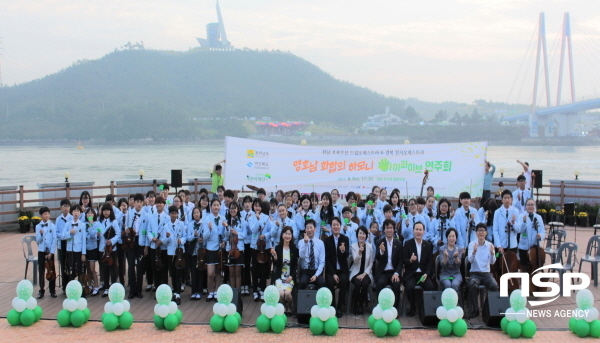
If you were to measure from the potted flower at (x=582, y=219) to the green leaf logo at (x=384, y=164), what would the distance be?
17.4 ft

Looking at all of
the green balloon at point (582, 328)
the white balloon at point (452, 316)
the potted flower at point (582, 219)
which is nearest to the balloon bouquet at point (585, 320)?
the green balloon at point (582, 328)

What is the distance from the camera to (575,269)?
9.07 m

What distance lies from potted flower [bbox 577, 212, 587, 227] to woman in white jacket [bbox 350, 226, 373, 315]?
8.87m

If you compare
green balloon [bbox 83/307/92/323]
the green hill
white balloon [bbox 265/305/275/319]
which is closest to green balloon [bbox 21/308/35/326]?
green balloon [bbox 83/307/92/323]

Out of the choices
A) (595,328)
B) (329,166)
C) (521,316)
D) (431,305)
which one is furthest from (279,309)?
(329,166)

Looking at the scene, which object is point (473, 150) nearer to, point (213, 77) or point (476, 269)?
point (476, 269)

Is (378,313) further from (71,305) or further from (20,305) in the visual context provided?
(20,305)

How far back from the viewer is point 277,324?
618 cm

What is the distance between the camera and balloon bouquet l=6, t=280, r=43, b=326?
6.48 m

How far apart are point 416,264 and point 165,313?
10.1 ft

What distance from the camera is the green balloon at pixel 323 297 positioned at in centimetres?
622

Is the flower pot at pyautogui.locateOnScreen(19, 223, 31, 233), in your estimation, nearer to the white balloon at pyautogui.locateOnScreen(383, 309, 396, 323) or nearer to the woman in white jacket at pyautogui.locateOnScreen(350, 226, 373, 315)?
the woman in white jacket at pyautogui.locateOnScreen(350, 226, 373, 315)

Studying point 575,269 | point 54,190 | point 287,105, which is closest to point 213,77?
point 287,105

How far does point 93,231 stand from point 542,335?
19.0 ft
